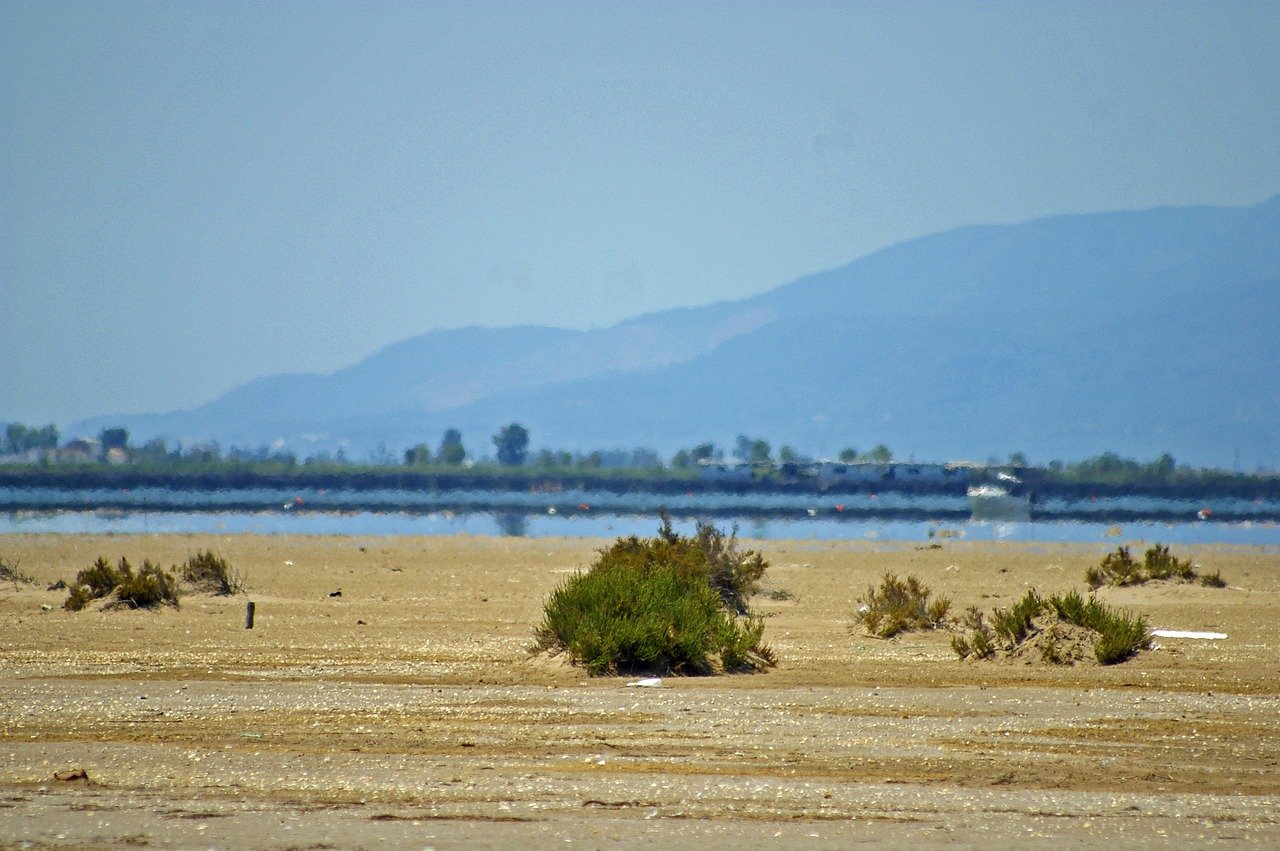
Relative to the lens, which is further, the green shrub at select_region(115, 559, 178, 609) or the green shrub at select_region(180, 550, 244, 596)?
the green shrub at select_region(180, 550, 244, 596)

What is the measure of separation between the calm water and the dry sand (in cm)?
3395

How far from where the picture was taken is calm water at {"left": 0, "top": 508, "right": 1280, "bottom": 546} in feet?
187

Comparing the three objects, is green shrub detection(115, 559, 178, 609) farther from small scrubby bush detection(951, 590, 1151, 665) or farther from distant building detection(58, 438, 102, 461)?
distant building detection(58, 438, 102, 461)

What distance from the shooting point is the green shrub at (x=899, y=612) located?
2077 cm

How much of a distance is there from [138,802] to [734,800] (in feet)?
12.9

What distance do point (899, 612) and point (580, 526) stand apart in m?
48.7

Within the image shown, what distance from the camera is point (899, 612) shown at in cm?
2095

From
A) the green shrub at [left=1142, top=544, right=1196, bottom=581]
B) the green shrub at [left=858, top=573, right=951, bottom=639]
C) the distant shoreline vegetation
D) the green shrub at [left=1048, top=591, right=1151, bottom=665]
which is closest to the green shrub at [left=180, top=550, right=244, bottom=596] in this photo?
the green shrub at [left=858, top=573, right=951, bottom=639]

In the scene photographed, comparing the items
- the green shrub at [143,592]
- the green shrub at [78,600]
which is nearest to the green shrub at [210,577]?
the green shrub at [143,592]

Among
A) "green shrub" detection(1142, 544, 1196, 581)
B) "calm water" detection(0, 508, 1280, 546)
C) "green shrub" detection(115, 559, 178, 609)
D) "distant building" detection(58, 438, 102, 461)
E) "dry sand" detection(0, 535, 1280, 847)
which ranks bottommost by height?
"dry sand" detection(0, 535, 1280, 847)

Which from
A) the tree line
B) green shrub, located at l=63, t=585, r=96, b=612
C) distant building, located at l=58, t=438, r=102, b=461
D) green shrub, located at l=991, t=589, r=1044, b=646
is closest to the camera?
green shrub, located at l=991, t=589, r=1044, b=646

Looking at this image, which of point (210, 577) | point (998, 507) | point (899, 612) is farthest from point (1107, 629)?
point (998, 507)

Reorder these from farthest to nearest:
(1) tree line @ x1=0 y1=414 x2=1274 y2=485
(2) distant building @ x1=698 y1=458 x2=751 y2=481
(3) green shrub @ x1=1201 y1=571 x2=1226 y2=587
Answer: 1. (1) tree line @ x1=0 y1=414 x2=1274 y2=485
2. (2) distant building @ x1=698 y1=458 x2=751 y2=481
3. (3) green shrub @ x1=1201 y1=571 x2=1226 y2=587

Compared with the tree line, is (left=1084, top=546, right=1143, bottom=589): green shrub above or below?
below
